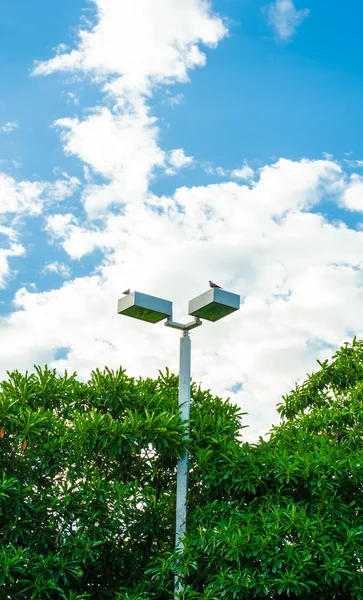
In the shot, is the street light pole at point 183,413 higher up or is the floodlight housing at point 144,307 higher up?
the floodlight housing at point 144,307

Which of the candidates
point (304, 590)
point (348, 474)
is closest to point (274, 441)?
point (348, 474)

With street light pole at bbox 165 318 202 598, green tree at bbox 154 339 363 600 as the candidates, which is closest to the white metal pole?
street light pole at bbox 165 318 202 598

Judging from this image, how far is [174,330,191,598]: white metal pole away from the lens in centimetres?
782

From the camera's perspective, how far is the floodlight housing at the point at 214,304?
7.76m

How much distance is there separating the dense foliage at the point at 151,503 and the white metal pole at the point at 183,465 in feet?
0.45

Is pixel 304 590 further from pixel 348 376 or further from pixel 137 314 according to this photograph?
pixel 348 376

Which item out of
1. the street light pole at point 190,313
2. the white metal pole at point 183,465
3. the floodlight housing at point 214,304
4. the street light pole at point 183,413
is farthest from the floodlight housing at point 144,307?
the white metal pole at point 183,465

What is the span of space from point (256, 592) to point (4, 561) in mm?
2532

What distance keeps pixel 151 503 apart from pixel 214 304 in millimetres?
2495

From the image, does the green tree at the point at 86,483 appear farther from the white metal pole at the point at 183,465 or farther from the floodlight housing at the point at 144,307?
the floodlight housing at the point at 144,307

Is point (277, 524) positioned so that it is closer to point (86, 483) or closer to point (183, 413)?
point (183, 413)

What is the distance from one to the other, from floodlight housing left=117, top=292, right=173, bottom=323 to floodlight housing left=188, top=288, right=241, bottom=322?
0.97 feet

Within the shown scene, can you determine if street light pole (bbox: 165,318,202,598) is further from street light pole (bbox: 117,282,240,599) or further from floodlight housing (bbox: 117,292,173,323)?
floodlight housing (bbox: 117,292,173,323)

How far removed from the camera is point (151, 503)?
836cm
